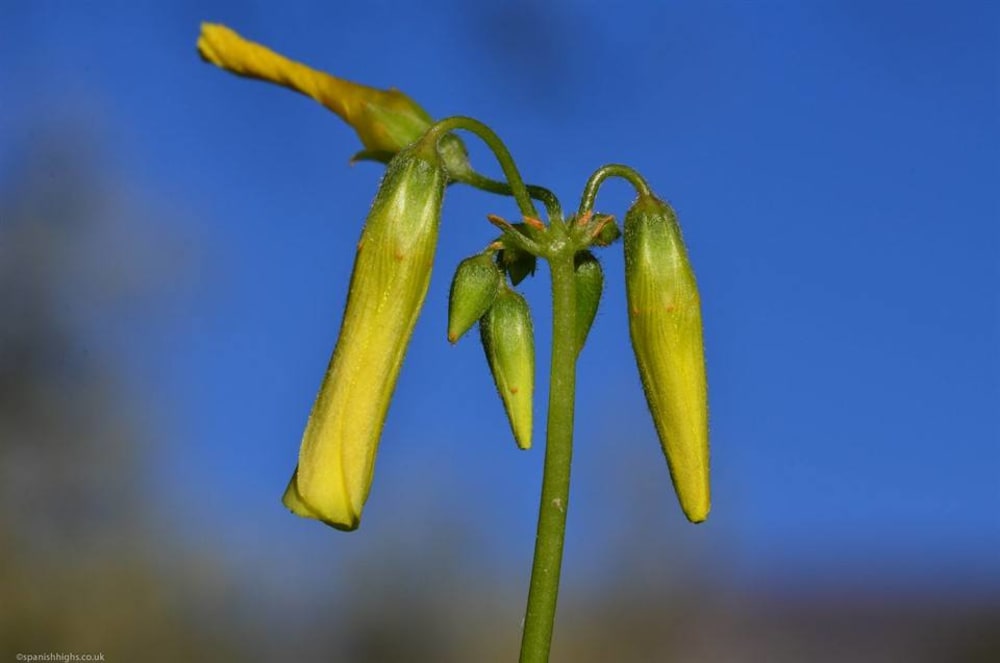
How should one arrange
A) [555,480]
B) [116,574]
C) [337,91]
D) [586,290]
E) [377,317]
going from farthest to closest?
1. [116,574]
2. [337,91]
3. [586,290]
4. [377,317]
5. [555,480]

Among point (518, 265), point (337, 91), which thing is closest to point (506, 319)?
point (518, 265)

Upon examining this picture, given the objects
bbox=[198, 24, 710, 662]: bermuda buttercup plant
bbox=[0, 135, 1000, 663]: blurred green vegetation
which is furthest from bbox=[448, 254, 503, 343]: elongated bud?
bbox=[0, 135, 1000, 663]: blurred green vegetation

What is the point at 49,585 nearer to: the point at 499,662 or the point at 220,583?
the point at 220,583

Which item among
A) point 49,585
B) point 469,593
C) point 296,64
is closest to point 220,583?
point 49,585

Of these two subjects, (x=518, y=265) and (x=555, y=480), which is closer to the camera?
(x=555, y=480)

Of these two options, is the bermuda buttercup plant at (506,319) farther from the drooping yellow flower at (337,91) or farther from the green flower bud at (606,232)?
the drooping yellow flower at (337,91)

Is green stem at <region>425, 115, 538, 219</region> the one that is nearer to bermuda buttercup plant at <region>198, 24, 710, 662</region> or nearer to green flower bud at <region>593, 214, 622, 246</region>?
bermuda buttercup plant at <region>198, 24, 710, 662</region>

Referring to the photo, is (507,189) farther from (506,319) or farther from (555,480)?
(555,480)
